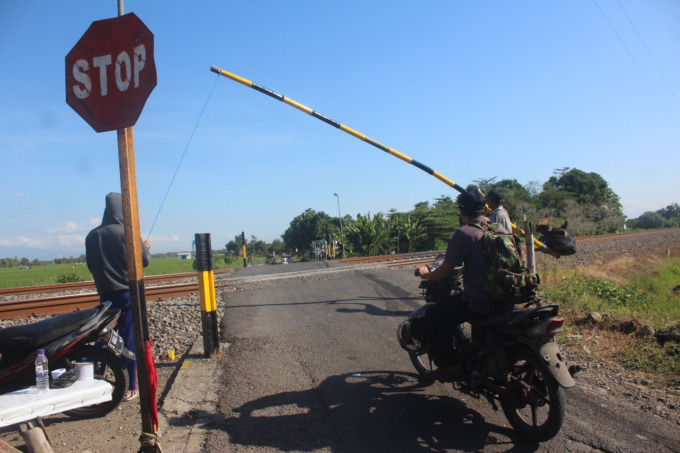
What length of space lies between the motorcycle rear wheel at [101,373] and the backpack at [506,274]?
345 centimetres

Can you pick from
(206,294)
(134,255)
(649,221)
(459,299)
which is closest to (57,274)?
(206,294)

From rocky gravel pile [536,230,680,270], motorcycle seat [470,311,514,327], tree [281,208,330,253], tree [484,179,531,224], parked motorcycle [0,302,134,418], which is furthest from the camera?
tree [281,208,330,253]

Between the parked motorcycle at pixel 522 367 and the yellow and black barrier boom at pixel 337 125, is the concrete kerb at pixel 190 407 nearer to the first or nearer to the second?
the parked motorcycle at pixel 522 367

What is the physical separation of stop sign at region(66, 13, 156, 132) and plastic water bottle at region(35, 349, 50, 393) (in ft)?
6.35

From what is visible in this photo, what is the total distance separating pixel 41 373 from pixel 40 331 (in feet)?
1.22

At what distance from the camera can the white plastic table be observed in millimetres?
3230

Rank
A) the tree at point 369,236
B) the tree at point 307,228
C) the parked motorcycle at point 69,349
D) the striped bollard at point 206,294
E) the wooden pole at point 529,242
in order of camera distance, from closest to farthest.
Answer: the parked motorcycle at point 69,349, the striped bollard at point 206,294, the wooden pole at point 529,242, the tree at point 369,236, the tree at point 307,228

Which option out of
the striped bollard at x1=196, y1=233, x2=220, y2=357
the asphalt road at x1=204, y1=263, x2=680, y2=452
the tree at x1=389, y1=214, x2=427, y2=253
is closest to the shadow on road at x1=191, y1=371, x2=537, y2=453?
the asphalt road at x1=204, y1=263, x2=680, y2=452

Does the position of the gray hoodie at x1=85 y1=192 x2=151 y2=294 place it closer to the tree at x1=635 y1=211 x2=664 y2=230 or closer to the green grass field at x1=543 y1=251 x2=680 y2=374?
the green grass field at x1=543 y1=251 x2=680 y2=374

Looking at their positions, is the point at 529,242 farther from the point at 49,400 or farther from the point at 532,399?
the point at 49,400

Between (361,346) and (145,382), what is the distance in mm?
3136

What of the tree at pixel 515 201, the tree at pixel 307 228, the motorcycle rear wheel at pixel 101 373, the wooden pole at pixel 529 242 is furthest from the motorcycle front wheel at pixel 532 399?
the tree at pixel 307 228

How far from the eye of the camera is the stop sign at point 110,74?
3051 mm

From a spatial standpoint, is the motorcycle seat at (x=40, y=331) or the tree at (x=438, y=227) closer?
the motorcycle seat at (x=40, y=331)
